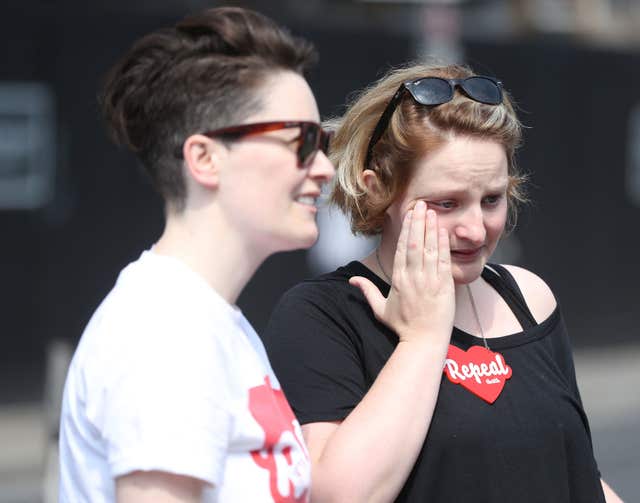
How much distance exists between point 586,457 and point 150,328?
3.44 feet

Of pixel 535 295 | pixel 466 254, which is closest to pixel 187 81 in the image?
pixel 466 254

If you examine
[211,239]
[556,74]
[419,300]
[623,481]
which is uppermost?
[556,74]

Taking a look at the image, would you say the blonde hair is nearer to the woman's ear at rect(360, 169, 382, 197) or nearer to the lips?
the woman's ear at rect(360, 169, 382, 197)

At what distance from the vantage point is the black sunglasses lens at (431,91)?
2027 millimetres

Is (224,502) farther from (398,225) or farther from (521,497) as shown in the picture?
(398,225)

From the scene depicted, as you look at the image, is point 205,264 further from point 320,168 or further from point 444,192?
point 444,192

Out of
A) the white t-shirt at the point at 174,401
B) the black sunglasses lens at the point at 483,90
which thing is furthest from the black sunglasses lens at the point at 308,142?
the black sunglasses lens at the point at 483,90

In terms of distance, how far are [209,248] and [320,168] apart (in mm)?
226

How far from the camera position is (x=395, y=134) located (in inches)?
80.4

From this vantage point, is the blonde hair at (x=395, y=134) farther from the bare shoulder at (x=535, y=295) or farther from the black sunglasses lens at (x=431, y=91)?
the bare shoulder at (x=535, y=295)

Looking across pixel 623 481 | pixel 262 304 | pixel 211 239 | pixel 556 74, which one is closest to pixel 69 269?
pixel 262 304

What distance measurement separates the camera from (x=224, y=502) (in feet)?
4.63

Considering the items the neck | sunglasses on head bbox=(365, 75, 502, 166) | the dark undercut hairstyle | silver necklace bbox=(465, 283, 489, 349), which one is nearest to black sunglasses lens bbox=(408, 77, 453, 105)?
sunglasses on head bbox=(365, 75, 502, 166)

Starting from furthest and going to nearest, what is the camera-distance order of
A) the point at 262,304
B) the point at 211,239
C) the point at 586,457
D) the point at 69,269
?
the point at 262,304
the point at 69,269
the point at 586,457
the point at 211,239
